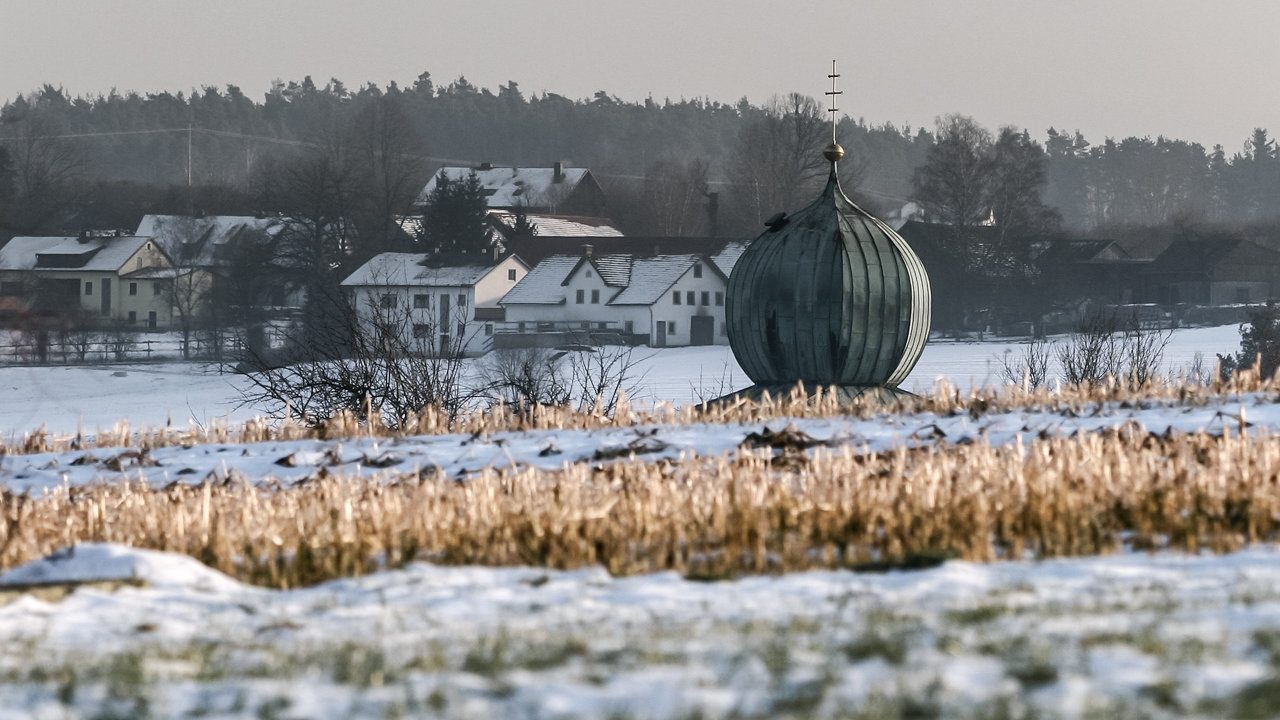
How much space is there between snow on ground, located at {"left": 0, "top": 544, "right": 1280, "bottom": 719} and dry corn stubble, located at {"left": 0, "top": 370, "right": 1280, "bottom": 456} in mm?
5987

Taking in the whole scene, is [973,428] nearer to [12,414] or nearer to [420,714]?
[420,714]

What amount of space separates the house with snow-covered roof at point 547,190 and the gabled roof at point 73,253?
24164 millimetres

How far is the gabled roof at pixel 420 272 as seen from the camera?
83.5m

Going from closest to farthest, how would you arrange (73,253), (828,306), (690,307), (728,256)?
(828,306), (690,307), (728,256), (73,253)

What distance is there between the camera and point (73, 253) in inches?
3947

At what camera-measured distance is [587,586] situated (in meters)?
6.46

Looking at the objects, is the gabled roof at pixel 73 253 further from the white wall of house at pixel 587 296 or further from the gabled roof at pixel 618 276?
the white wall of house at pixel 587 296

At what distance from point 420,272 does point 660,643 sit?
80.3 metres

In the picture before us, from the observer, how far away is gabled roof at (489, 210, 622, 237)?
101625 millimetres

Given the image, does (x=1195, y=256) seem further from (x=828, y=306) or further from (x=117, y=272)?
(x=828, y=306)

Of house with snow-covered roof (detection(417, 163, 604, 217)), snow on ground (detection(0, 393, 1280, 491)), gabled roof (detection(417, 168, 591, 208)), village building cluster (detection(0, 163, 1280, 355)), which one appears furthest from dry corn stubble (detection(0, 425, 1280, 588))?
gabled roof (detection(417, 168, 591, 208))

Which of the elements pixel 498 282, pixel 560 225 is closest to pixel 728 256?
pixel 498 282

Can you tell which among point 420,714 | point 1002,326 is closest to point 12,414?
point 1002,326

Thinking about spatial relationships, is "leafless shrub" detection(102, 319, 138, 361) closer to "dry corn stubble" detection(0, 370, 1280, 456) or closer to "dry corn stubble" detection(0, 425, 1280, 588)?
"dry corn stubble" detection(0, 370, 1280, 456)
